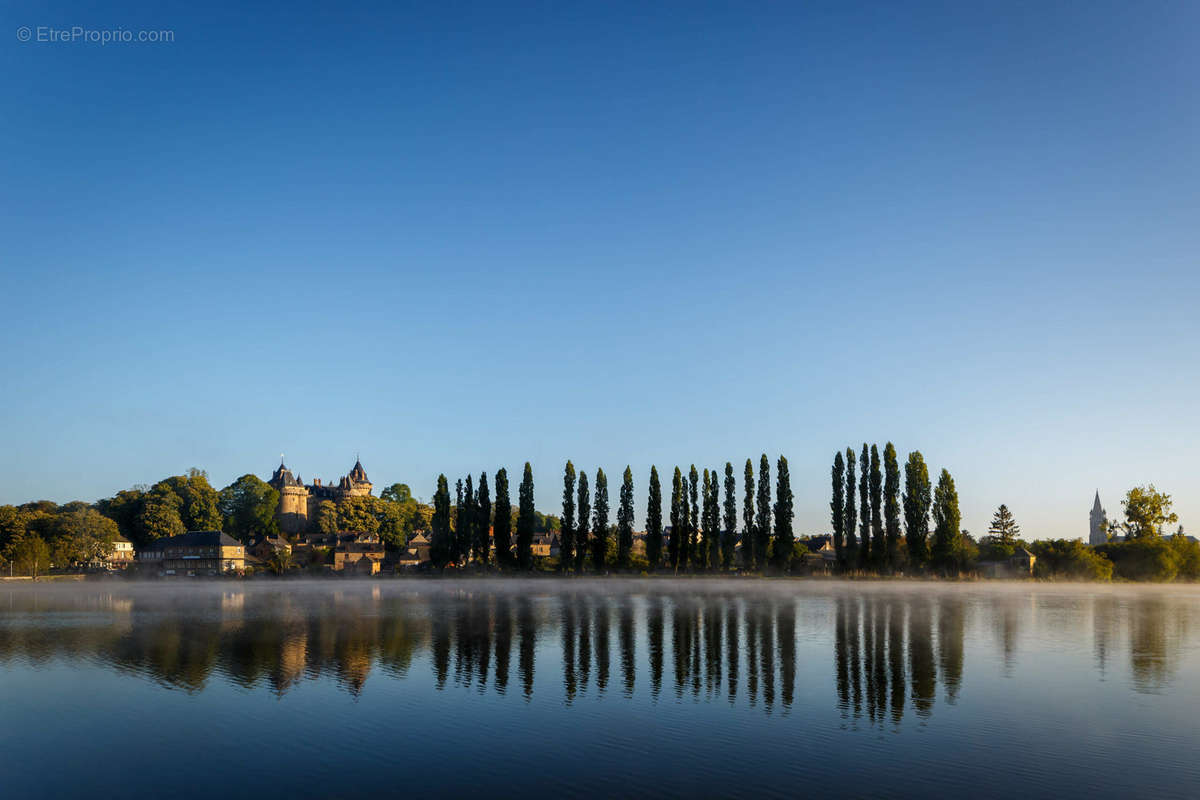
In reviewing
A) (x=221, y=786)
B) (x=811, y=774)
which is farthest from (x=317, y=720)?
(x=811, y=774)

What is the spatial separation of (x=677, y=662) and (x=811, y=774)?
46.9ft

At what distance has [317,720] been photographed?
2169 cm

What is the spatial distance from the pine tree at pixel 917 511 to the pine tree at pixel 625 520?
3134 centimetres

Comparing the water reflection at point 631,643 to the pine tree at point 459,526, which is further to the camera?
the pine tree at point 459,526

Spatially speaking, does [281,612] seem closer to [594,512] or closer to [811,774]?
[811,774]

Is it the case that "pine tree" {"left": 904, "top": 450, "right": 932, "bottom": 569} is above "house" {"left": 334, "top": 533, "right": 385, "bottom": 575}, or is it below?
above

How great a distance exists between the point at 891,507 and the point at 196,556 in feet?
325

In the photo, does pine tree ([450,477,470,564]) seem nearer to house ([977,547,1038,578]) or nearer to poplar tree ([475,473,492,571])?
poplar tree ([475,473,492,571])

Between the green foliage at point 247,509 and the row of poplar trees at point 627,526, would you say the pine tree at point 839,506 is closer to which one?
the row of poplar trees at point 627,526

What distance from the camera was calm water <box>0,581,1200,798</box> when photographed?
1688 centimetres

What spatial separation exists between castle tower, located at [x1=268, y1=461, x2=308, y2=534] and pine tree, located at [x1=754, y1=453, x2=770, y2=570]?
4641 inches

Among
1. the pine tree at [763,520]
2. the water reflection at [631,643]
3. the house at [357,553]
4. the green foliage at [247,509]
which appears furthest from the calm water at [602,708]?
the green foliage at [247,509]

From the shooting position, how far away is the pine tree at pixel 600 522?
333ft

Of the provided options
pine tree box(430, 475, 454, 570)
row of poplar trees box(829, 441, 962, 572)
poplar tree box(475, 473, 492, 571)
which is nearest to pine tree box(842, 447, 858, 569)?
row of poplar trees box(829, 441, 962, 572)
